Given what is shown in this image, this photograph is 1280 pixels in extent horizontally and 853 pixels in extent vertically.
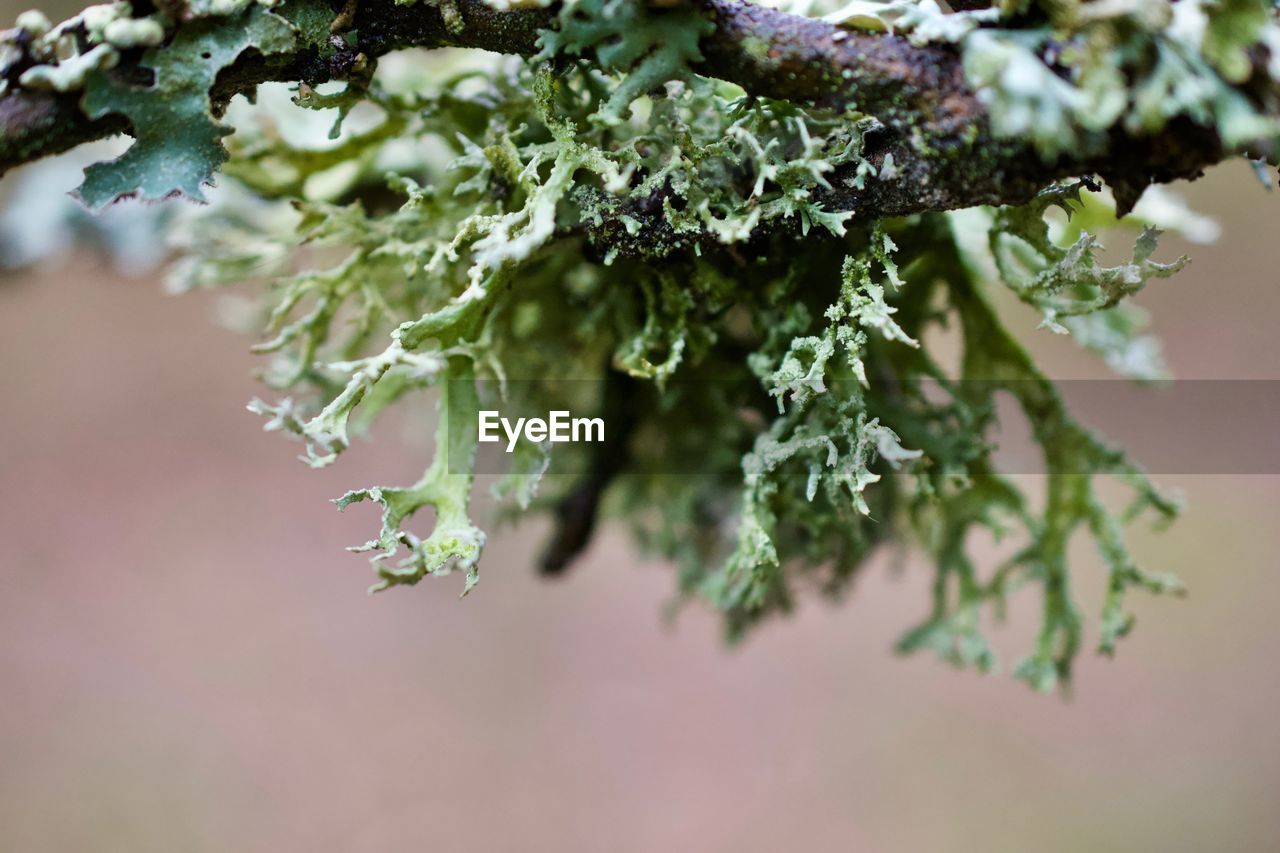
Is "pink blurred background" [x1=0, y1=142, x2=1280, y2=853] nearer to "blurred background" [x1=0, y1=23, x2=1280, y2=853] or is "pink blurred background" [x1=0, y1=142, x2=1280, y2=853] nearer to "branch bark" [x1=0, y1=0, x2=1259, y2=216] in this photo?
"blurred background" [x1=0, y1=23, x2=1280, y2=853]

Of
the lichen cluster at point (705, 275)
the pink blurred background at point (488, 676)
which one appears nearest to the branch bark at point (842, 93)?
the lichen cluster at point (705, 275)

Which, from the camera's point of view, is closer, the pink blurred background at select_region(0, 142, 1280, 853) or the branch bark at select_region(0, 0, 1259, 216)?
the branch bark at select_region(0, 0, 1259, 216)

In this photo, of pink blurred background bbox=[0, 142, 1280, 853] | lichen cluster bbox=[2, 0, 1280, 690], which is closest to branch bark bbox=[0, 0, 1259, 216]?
lichen cluster bbox=[2, 0, 1280, 690]

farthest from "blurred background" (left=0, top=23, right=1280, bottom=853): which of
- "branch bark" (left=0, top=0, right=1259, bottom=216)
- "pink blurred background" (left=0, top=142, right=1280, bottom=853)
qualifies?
"branch bark" (left=0, top=0, right=1259, bottom=216)

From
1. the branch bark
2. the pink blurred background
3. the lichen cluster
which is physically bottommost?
the pink blurred background

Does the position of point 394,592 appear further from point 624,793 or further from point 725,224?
point 725,224

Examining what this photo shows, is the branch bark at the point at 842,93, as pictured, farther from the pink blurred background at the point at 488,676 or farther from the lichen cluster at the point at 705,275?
the pink blurred background at the point at 488,676

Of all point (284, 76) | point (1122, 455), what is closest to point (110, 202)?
point (284, 76)

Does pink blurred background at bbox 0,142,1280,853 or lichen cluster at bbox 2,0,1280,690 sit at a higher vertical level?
lichen cluster at bbox 2,0,1280,690

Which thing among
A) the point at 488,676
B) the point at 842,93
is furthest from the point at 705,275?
the point at 488,676
